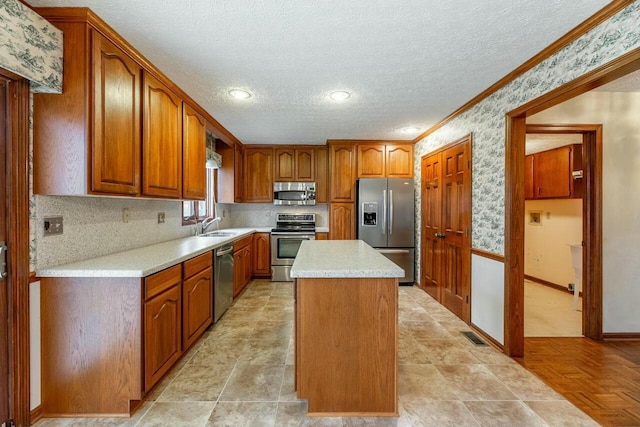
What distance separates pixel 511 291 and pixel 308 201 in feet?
10.6

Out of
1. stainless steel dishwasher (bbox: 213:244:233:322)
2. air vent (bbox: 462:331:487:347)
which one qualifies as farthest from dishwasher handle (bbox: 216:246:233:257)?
air vent (bbox: 462:331:487:347)

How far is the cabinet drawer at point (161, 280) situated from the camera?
1727mm

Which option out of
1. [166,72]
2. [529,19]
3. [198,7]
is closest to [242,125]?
[166,72]

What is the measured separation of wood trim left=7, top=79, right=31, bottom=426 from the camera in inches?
59.2

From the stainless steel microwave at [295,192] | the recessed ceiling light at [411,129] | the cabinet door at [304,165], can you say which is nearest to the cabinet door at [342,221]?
the stainless steel microwave at [295,192]

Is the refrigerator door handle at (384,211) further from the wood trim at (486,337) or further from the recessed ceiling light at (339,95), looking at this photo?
the recessed ceiling light at (339,95)

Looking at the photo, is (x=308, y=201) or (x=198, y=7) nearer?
(x=198, y=7)

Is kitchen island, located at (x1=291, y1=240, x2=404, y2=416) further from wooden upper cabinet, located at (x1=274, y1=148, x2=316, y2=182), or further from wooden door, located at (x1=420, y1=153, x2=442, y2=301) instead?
wooden upper cabinet, located at (x1=274, y1=148, x2=316, y2=182)

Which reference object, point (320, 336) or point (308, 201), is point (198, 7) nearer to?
point (320, 336)

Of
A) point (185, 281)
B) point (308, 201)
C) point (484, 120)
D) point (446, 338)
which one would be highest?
point (484, 120)

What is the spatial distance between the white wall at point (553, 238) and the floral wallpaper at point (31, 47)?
5415 mm

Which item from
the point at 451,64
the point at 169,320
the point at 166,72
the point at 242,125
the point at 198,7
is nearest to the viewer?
the point at 198,7

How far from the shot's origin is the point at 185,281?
224 centimetres

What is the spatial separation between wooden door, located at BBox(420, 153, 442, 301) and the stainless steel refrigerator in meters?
0.23
